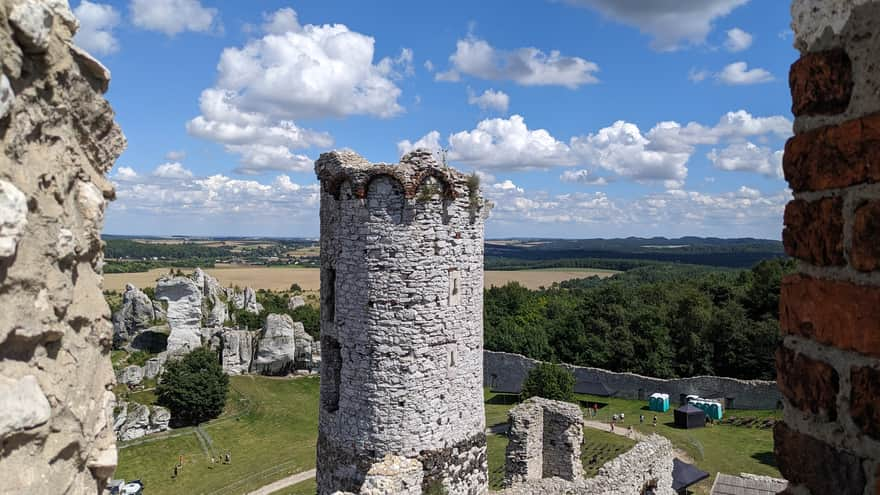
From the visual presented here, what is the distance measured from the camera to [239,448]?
29953 mm

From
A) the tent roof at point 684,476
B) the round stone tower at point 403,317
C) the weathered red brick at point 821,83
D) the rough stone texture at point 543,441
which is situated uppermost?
the weathered red brick at point 821,83

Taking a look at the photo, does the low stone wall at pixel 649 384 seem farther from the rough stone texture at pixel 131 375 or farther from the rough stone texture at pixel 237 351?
the rough stone texture at pixel 131 375

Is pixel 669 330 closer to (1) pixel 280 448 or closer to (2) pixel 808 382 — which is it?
(1) pixel 280 448

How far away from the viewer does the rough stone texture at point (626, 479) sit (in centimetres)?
1116

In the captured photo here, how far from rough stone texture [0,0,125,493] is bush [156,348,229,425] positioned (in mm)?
35713

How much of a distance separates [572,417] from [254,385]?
32743mm

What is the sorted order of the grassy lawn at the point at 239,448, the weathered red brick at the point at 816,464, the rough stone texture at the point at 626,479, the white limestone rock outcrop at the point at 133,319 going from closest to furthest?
the weathered red brick at the point at 816,464 → the rough stone texture at the point at 626,479 → the grassy lawn at the point at 239,448 → the white limestone rock outcrop at the point at 133,319

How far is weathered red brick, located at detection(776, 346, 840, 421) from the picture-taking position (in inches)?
73.7

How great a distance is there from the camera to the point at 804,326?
1.98 meters

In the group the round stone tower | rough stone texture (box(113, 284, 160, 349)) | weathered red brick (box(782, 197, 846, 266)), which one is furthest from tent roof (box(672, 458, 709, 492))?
rough stone texture (box(113, 284, 160, 349))

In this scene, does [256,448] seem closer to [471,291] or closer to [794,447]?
[471,291]

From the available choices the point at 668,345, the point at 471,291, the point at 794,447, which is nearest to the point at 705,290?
the point at 668,345

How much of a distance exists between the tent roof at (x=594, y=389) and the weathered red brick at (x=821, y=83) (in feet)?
123


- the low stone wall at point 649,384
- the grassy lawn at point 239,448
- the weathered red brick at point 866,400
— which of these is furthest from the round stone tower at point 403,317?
the low stone wall at point 649,384
